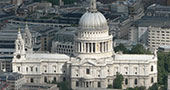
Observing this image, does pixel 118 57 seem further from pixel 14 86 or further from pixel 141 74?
pixel 14 86

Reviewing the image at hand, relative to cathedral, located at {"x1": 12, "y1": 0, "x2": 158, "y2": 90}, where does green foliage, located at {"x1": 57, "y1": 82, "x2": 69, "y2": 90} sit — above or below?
below

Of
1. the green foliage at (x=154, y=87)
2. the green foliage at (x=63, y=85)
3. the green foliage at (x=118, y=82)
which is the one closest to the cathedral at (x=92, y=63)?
the green foliage at (x=118, y=82)

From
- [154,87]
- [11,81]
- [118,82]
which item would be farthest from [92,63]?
[11,81]

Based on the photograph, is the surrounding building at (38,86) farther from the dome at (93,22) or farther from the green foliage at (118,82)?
the dome at (93,22)

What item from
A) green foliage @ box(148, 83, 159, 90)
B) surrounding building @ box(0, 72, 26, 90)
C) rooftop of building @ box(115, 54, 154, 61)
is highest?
rooftop of building @ box(115, 54, 154, 61)

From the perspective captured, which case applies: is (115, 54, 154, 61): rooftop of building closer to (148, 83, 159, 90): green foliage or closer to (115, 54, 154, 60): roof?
(115, 54, 154, 60): roof

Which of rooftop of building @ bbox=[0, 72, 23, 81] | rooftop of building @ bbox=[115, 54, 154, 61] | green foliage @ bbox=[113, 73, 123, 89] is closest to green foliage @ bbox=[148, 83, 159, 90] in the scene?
rooftop of building @ bbox=[115, 54, 154, 61]

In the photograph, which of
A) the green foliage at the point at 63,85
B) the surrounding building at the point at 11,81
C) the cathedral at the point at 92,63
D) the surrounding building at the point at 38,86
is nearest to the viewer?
the surrounding building at the point at 38,86

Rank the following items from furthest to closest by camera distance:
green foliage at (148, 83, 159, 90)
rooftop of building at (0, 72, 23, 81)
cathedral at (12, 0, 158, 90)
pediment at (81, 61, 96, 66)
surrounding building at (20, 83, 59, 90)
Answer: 1. cathedral at (12, 0, 158, 90)
2. pediment at (81, 61, 96, 66)
3. green foliage at (148, 83, 159, 90)
4. rooftop of building at (0, 72, 23, 81)
5. surrounding building at (20, 83, 59, 90)
